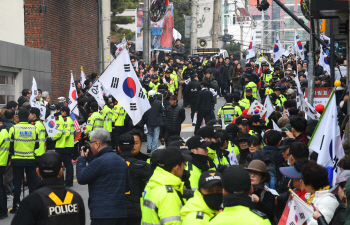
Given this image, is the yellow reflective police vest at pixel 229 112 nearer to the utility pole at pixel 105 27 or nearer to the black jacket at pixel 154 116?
the black jacket at pixel 154 116

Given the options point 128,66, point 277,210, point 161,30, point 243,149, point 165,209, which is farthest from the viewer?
point 161,30

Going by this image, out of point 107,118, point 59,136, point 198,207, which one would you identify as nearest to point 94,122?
point 107,118

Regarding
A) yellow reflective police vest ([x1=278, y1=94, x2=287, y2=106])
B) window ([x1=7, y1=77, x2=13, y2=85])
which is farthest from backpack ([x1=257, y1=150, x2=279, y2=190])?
window ([x1=7, y1=77, x2=13, y2=85])

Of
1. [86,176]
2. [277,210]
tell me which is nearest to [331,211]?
[277,210]

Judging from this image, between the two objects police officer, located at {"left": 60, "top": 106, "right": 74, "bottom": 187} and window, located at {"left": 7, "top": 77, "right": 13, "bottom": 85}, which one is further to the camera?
window, located at {"left": 7, "top": 77, "right": 13, "bottom": 85}

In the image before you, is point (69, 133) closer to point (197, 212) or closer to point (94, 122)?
point (94, 122)

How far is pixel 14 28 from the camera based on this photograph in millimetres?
19938

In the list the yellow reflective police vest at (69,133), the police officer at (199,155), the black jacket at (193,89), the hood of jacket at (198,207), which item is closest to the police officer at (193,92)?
the black jacket at (193,89)

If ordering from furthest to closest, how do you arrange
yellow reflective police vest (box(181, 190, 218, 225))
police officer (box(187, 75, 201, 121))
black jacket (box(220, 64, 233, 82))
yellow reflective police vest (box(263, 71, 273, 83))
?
1. black jacket (box(220, 64, 233, 82))
2. yellow reflective police vest (box(263, 71, 273, 83))
3. police officer (box(187, 75, 201, 121))
4. yellow reflective police vest (box(181, 190, 218, 225))

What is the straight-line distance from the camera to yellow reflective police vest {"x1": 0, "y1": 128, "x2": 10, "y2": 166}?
10180 mm

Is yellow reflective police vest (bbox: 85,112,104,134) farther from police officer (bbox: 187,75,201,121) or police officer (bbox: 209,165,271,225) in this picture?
police officer (bbox: 209,165,271,225)

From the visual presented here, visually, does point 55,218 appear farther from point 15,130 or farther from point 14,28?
point 14,28

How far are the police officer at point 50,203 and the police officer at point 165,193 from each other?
661mm

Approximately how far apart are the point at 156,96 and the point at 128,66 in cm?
747
